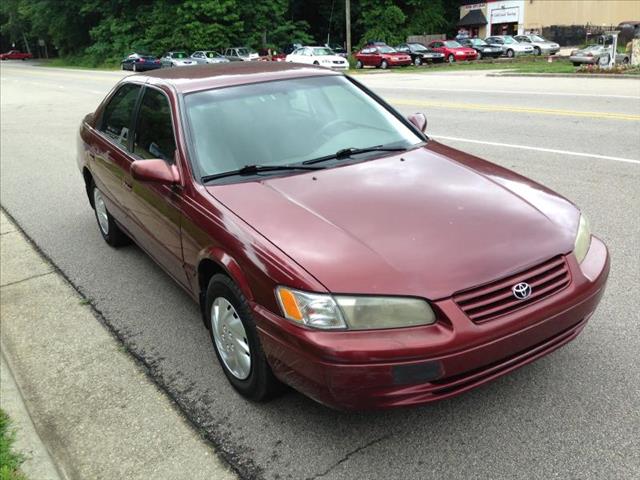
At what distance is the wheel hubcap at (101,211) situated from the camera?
5731 millimetres

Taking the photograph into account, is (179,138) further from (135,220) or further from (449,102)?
(449,102)

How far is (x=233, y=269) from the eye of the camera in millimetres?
2959

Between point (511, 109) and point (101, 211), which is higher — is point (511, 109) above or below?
below

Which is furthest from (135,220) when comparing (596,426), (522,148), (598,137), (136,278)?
(598,137)

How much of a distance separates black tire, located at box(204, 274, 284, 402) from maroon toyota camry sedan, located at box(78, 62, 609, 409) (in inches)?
0.4

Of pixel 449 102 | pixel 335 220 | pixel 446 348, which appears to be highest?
pixel 335 220

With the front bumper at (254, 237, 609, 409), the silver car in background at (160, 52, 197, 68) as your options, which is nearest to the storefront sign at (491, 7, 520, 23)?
the silver car in background at (160, 52, 197, 68)

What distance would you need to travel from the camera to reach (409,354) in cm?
247

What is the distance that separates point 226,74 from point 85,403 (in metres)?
2.28

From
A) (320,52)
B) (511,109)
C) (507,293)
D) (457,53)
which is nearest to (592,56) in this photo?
(457,53)

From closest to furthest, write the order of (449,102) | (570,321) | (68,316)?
(570,321) < (68,316) < (449,102)

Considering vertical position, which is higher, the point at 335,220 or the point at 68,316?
the point at 335,220

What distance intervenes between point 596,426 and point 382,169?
5.63 ft

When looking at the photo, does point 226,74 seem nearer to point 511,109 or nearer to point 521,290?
point 521,290
